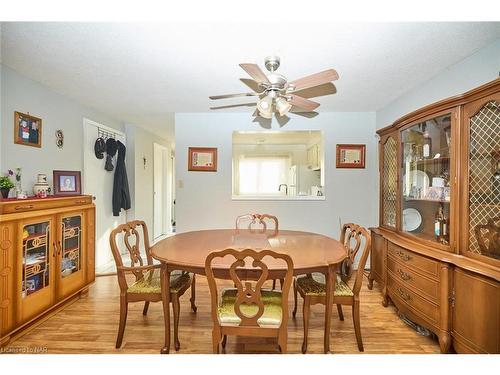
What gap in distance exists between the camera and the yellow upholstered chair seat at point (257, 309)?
1423mm

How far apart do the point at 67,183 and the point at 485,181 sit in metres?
3.91

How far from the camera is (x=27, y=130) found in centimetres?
231

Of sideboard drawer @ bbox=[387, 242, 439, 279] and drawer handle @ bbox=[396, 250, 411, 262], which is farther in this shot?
drawer handle @ bbox=[396, 250, 411, 262]

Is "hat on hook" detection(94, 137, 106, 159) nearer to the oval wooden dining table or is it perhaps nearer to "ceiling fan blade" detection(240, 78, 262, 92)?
the oval wooden dining table

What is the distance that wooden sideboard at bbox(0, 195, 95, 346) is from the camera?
5.70 feet

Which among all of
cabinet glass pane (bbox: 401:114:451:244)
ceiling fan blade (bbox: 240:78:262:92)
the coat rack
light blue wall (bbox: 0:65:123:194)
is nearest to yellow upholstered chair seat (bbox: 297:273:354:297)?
cabinet glass pane (bbox: 401:114:451:244)

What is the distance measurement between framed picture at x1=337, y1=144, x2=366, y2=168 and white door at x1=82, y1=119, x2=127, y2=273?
3.46m

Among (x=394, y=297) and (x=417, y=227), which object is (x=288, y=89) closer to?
(x=417, y=227)

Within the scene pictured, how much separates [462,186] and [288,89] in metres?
1.36

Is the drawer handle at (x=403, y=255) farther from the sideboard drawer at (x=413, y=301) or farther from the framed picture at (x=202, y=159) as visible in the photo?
the framed picture at (x=202, y=159)

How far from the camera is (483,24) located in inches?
59.5

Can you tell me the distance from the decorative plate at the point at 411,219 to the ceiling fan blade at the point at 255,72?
1815 mm
